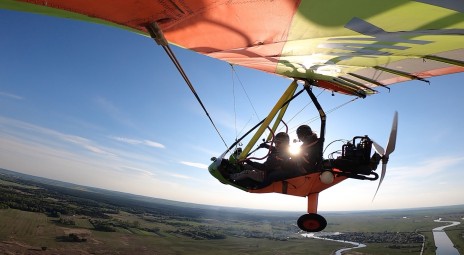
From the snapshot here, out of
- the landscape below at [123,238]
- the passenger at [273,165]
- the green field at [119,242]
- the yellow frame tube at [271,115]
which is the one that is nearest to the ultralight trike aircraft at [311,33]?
the passenger at [273,165]

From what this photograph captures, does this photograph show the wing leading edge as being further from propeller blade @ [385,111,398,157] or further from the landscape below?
the landscape below

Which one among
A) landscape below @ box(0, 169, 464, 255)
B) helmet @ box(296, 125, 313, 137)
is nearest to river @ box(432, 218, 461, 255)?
landscape below @ box(0, 169, 464, 255)

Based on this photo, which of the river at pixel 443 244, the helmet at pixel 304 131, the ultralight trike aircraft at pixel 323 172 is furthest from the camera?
the river at pixel 443 244

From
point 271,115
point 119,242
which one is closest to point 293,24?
point 271,115

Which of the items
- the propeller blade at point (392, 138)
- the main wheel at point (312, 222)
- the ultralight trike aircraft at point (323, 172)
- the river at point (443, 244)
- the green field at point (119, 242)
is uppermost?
the propeller blade at point (392, 138)

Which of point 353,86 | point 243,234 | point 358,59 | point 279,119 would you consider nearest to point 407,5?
point 358,59

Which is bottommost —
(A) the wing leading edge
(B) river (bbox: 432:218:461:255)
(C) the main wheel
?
(B) river (bbox: 432:218:461:255)

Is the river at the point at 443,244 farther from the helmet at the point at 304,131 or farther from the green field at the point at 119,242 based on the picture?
the helmet at the point at 304,131

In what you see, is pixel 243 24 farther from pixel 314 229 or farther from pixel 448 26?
pixel 314 229
